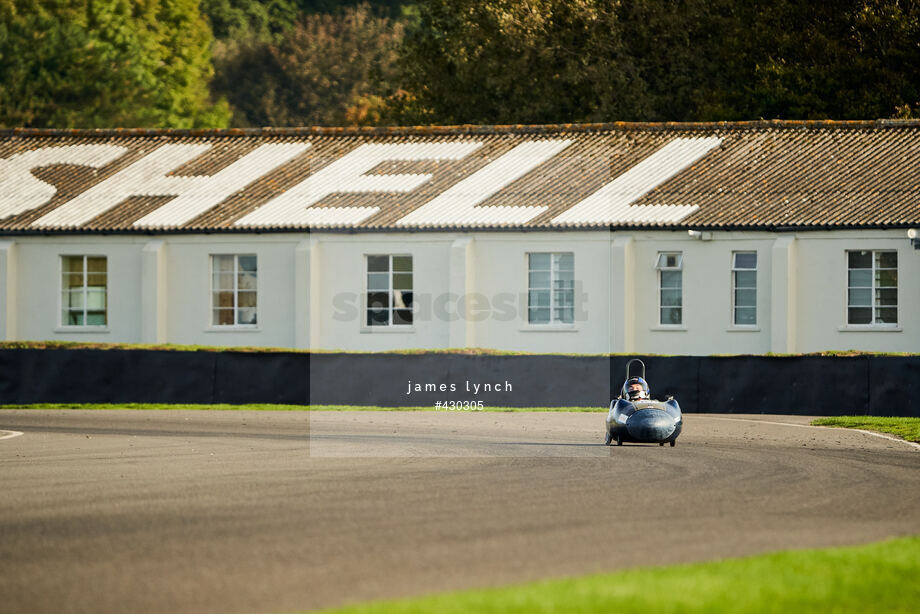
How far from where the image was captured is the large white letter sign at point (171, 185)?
4325 cm

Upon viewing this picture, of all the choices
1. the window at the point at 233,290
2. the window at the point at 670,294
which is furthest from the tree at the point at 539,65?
the window at the point at 233,290

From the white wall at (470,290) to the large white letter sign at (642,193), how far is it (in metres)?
0.44

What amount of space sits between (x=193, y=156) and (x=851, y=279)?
19.6 metres

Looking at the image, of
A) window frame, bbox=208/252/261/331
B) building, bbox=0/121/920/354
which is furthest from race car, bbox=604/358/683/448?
window frame, bbox=208/252/261/331

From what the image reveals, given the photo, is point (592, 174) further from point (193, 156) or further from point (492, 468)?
point (492, 468)

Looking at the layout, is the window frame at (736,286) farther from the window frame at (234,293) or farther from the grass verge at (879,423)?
the window frame at (234,293)

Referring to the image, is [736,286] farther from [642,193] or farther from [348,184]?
[348,184]

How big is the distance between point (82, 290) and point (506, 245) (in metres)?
11.9

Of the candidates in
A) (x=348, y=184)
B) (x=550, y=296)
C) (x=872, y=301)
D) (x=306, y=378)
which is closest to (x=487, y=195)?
(x=550, y=296)

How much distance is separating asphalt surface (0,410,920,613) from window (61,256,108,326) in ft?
56.0

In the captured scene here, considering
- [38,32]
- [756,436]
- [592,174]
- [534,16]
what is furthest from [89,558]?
[38,32]

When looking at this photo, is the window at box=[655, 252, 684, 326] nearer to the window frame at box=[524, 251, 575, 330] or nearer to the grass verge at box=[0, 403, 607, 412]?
the window frame at box=[524, 251, 575, 330]

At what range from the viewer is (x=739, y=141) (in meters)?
44.1

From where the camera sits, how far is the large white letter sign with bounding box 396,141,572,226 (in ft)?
135
